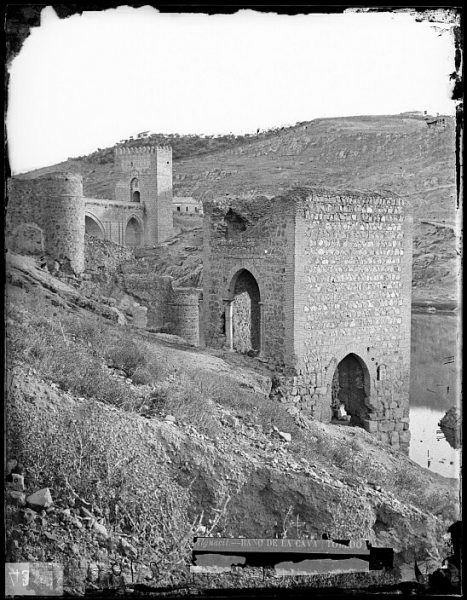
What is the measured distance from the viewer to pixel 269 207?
33.0 feet

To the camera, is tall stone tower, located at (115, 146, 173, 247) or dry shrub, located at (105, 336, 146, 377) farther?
tall stone tower, located at (115, 146, 173, 247)

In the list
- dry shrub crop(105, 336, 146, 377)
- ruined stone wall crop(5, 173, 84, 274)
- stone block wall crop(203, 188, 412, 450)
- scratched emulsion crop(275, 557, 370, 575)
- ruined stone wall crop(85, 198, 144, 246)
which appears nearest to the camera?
scratched emulsion crop(275, 557, 370, 575)

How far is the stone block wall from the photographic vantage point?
9.70m

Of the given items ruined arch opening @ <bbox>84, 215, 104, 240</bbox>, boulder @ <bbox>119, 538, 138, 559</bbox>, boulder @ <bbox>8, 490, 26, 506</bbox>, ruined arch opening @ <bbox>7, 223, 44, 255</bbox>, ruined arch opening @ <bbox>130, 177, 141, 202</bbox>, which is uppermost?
ruined arch opening @ <bbox>130, 177, 141, 202</bbox>

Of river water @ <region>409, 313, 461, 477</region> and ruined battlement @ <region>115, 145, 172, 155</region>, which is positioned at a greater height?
ruined battlement @ <region>115, 145, 172, 155</region>

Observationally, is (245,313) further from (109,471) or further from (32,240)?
(109,471)

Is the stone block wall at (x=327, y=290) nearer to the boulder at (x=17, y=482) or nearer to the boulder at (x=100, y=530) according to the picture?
the boulder at (x=100, y=530)

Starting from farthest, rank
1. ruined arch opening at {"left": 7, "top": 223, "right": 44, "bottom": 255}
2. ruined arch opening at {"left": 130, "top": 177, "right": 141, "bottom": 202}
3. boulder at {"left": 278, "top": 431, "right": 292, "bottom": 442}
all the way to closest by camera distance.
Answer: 1. ruined arch opening at {"left": 130, "top": 177, "right": 141, "bottom": 202}
2. ruined arch opening at {"left": 7, "top": 223, "right": 44, "bottom": 255}
3. boulder at {"left": 278, "top": 431, "right": 292, "bottom": 442}

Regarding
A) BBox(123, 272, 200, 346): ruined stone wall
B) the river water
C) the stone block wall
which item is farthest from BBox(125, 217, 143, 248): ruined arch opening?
the river water

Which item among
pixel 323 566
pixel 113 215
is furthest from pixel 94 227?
pixel 323 566

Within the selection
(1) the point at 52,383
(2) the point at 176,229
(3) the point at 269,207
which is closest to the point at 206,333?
(3) the point at 269,207

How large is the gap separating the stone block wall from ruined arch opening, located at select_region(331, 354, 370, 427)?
2 centimetres

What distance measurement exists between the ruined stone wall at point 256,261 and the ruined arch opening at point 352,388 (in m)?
1.26

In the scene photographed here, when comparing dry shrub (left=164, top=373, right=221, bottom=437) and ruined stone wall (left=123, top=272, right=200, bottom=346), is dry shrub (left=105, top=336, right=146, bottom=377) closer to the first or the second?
dry shrub (left=164, top=373, right=221, bottom=437)
